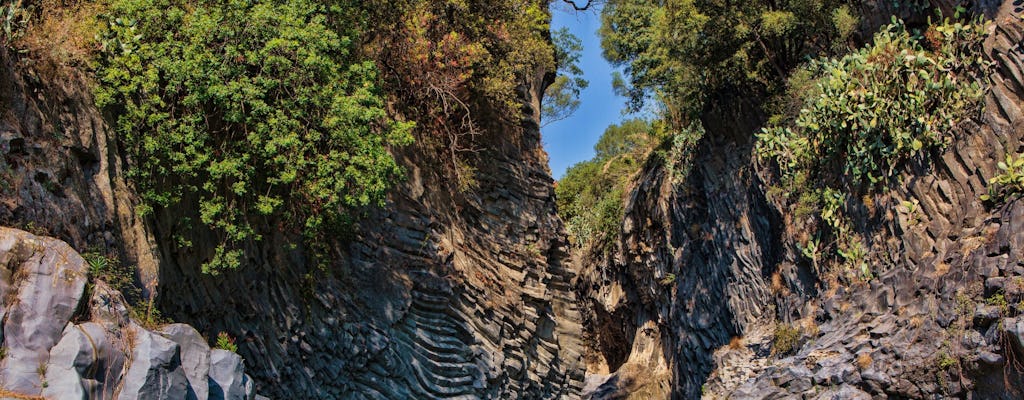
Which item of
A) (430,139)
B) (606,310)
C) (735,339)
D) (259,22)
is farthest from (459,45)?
(606,310)

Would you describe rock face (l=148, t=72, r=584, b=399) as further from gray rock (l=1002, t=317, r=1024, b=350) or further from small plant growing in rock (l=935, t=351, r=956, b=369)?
gray rock (l=1002, t=317, r=1024, b=350)

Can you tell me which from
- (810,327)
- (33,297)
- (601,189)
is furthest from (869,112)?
(601,189)

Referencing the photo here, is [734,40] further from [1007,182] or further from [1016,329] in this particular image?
[1016,329]

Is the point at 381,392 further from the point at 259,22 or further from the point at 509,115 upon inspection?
the point at 509,115

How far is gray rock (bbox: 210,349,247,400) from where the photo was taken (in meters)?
8.68

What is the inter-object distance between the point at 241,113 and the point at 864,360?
10.9m

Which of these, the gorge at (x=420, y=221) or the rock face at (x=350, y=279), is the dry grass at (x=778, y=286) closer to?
the gorge at (x=420, y=221)

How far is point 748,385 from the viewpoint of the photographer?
16797 mm

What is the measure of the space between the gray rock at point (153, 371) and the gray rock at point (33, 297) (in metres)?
0.69

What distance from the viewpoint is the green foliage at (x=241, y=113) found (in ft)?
A: 33.4

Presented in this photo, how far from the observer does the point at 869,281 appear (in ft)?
51.4

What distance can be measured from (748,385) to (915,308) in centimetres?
403

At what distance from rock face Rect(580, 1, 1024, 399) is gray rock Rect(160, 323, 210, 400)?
10.6m

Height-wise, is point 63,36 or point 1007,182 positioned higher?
point 63,36
